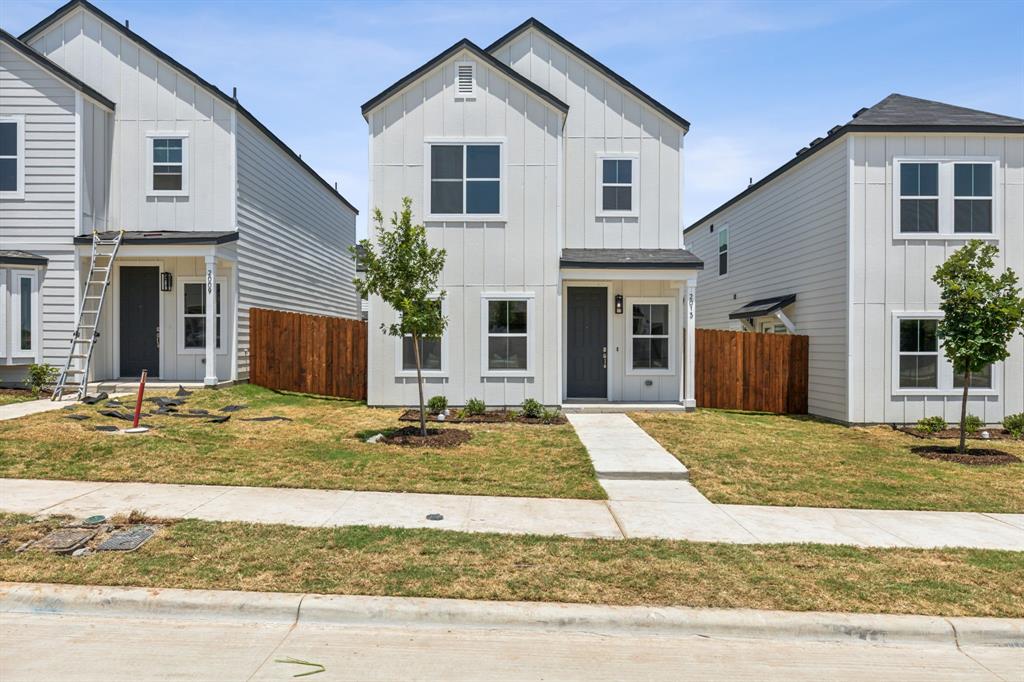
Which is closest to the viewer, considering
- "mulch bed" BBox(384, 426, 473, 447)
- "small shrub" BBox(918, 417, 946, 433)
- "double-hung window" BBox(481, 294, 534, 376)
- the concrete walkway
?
the concrete walkway

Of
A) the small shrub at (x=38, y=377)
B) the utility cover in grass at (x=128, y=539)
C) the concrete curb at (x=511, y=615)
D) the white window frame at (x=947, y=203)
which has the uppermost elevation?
the white window frame at (x=947, y=203)

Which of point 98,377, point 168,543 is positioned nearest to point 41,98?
point 98,377

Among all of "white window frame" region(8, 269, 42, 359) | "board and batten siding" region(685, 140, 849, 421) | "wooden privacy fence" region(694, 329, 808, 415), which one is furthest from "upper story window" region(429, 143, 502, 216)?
"white window frame" region(8, 269, 42, 359)

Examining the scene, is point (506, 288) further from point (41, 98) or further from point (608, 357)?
point (41, 98)

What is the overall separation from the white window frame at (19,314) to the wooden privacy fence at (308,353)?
4.55 m

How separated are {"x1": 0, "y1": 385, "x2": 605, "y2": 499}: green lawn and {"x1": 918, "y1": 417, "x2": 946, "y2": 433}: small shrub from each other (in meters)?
7.73

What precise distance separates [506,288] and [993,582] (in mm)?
10356

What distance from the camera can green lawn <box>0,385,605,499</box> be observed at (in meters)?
8.20

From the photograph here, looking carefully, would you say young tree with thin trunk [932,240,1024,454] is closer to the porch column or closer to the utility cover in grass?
the utility cover in grass

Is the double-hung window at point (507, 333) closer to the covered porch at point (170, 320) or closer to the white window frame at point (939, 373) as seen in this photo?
the covered porch at point (170, 320)

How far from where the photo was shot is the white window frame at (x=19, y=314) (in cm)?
1395

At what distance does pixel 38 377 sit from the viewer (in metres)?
14.0

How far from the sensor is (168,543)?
5691 mm

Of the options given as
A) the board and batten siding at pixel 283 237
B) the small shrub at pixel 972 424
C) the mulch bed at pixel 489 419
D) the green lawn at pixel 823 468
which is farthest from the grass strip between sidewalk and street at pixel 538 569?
the board and batten siding at pixel 283 237
